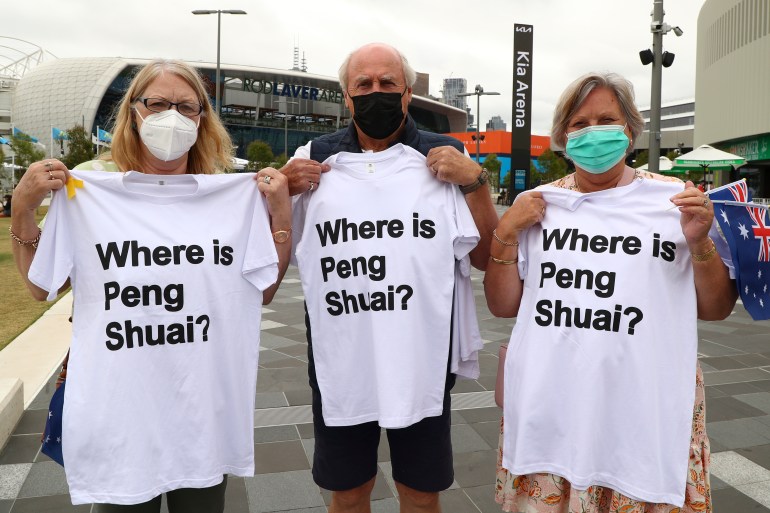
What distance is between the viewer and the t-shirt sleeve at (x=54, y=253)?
6.55 feet

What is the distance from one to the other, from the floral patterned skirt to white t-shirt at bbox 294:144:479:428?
0.42 meters

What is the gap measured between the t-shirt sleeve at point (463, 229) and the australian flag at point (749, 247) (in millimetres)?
802

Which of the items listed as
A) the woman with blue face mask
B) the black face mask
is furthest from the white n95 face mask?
the woman with blue face mask

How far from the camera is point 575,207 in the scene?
2113 millimetres

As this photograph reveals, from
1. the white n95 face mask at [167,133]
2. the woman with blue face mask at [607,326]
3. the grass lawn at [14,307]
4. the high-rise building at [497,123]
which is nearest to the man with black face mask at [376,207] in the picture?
the woman with blue face mask at [607,326]

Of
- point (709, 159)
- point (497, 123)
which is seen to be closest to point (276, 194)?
point (709, 159)

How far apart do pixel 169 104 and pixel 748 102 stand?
3427 cm

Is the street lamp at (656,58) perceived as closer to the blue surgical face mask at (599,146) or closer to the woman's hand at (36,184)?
the blue surgical face mask at (599,146)

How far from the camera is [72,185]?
208 centimetres

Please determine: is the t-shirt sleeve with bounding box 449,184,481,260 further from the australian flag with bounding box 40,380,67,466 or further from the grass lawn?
the grass lawn

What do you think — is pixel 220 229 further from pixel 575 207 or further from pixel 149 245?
pixel 575 207

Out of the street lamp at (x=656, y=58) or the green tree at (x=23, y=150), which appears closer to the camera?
the street lamp at (x=656, y=58)

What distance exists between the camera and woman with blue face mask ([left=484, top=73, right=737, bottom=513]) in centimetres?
196

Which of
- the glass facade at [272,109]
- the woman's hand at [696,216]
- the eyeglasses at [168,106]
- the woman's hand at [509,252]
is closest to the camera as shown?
the woman's hand at [696,216]
